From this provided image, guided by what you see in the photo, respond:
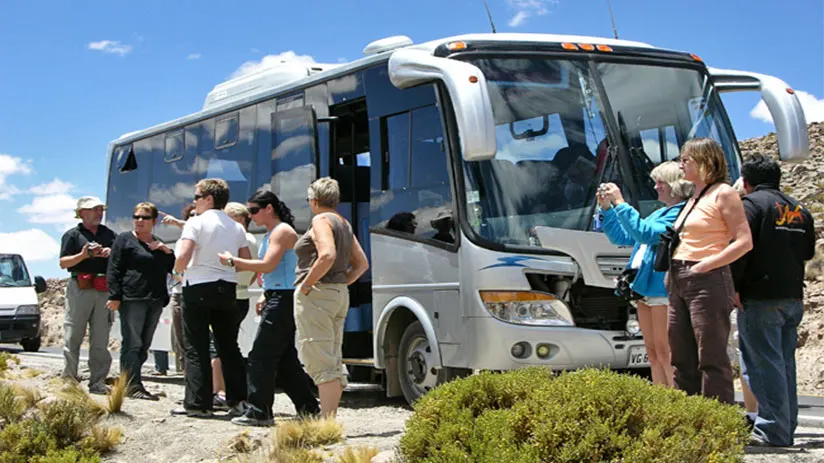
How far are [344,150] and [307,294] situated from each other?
12.2 ft

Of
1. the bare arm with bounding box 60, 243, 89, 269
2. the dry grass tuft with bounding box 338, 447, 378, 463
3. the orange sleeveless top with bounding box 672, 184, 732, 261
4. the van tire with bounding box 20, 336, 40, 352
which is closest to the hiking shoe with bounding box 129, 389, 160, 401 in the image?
the bare arm with bounding box 60, 243, 89, 269

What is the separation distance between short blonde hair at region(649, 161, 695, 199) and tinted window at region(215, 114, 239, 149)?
669 cm

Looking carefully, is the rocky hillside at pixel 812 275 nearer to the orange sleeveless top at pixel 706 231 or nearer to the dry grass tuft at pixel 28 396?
the orange sleeveless top at pixel 706 231

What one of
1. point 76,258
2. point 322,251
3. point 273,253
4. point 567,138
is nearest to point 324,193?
point 322,251

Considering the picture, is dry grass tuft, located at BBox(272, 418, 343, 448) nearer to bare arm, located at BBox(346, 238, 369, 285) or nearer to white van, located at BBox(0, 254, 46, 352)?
bare arm, located at BBox(346, 238, 369, 285)

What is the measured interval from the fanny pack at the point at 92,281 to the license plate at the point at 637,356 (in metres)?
5.56

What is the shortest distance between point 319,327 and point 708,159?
3056mm

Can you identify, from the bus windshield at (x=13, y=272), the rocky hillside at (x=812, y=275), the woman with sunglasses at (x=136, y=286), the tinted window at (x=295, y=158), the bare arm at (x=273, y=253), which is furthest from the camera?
the bus windshield at (x=13, y=272)

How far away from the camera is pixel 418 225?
9523 mm

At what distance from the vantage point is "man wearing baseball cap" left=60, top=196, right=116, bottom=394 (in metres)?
10.9

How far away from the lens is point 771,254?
676 cm

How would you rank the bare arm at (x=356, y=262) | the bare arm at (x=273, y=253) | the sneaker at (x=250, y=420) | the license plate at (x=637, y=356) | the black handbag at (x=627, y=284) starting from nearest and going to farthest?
the black handbag at (x=627, y=284) < the bare arm at (x=356, y=262) < the bare arm at (x=273, y=253) < the sneaker at (x=250, y=420) < the license plate at (x=637, y=356)

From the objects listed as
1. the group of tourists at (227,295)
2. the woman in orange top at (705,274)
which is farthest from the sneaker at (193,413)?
the woman in orange top at (705,274)

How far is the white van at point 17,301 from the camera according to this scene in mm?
21594
